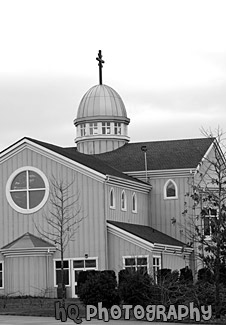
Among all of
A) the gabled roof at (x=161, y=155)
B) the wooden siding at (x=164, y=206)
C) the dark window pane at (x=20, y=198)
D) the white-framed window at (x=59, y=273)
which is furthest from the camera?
the gabled roof at (x=161, y=155)

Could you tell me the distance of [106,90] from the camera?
2606 inches

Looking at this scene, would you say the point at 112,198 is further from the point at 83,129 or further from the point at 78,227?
the point at 83,129

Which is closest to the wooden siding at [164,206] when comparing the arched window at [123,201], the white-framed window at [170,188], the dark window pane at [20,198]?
the white-framed window at [170,188]

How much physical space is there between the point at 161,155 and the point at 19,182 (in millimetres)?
12694

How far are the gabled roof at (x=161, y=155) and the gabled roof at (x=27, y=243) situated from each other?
10.4 meters

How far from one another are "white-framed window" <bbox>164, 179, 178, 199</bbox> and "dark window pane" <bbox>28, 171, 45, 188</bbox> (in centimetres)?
1000

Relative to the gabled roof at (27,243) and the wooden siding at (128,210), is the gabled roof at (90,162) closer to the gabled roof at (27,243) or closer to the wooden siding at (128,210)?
the wooden siding at (128,210)

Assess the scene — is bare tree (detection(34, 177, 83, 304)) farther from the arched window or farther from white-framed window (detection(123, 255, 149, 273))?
the arched window

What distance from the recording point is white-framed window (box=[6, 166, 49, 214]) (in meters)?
51.9

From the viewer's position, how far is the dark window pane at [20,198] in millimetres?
52219

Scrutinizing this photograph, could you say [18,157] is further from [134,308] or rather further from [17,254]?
[134,308]

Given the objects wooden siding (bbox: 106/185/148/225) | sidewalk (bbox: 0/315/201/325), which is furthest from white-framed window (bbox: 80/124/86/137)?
sidewalk (bbox: 0/315/201/325)

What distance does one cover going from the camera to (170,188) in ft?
193

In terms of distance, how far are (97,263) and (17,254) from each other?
4386 millimetres
